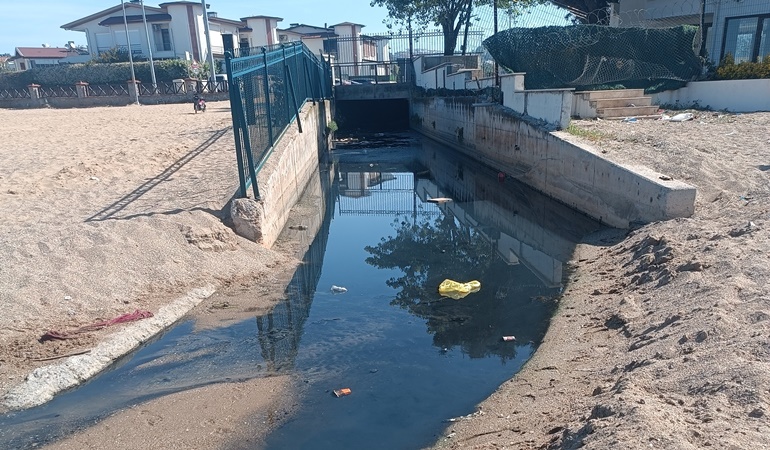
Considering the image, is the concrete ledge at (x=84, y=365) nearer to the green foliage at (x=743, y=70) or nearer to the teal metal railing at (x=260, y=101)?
the teal metal railing at (x=260, y=101)

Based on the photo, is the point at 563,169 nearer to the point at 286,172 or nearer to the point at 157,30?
the point at 286,172

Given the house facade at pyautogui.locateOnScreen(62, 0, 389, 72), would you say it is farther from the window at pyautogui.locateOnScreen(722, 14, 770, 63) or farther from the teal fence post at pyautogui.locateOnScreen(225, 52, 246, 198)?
the teal fence post at pyautogui.locateOnScreen(225, 52, 246, 198)

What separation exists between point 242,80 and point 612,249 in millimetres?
5610

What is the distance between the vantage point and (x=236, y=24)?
165 ft

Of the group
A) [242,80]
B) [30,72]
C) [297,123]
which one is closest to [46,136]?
[297,123]

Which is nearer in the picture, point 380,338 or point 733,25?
point 380,338

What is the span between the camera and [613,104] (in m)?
13.8

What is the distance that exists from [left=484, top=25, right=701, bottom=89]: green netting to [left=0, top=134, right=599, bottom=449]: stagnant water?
5.42 m

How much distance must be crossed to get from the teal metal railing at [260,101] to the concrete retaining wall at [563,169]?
5080 mm

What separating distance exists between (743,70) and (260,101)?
1179cm

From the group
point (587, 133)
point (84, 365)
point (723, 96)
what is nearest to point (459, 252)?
point (587, 133)

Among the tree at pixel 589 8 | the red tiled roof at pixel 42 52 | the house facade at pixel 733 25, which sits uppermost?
the red tiled roof at pixel 42 52

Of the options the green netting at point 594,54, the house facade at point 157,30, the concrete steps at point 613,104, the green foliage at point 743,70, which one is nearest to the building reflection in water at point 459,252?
the concrete steps at point 613,104

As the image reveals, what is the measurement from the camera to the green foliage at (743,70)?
1316cm
